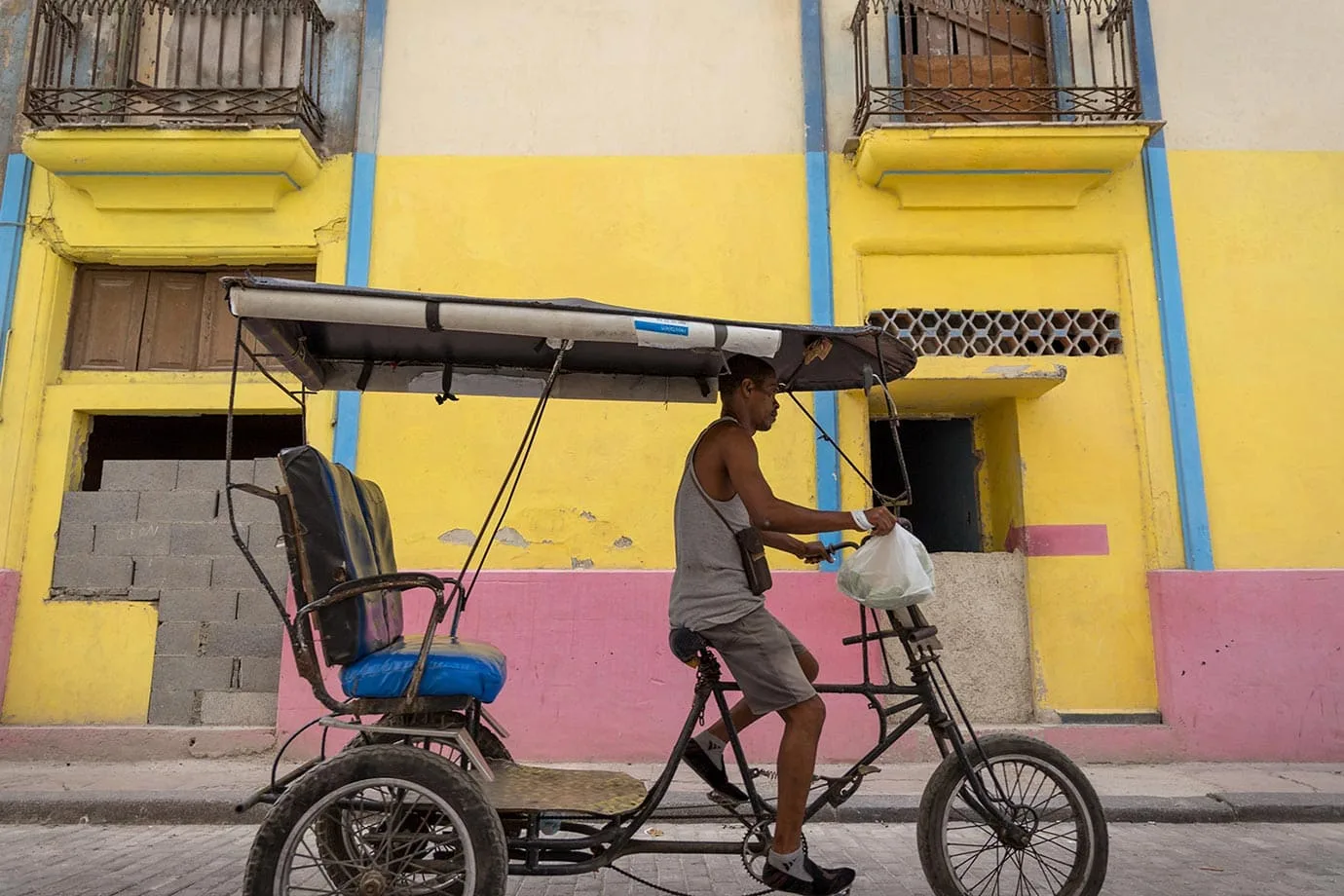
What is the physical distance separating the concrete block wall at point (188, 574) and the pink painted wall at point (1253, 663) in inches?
236

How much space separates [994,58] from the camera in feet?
23.2

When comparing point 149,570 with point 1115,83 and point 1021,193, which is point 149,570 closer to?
point 1021,193

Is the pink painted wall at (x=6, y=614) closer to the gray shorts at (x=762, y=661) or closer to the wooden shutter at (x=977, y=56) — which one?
the gray shorts at (x=762, y=661)

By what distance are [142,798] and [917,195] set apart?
20.1 ft

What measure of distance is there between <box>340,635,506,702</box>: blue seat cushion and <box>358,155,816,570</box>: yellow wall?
10.7 ft

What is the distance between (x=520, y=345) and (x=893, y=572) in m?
1.63

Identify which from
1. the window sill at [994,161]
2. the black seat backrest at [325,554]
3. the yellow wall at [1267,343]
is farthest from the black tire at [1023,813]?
the window sill at [994,161]

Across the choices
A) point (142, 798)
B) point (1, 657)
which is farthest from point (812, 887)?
point (1, 657)

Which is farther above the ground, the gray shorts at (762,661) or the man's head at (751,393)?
the man's head at (751,393)

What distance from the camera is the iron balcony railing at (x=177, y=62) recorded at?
6457mm

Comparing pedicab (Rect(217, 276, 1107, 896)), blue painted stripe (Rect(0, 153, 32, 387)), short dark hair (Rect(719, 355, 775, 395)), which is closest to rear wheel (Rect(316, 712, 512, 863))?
pedicab (Rect(217, 276, 1107, 896))

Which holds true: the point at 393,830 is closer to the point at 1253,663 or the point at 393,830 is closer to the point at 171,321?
the point at 171,321

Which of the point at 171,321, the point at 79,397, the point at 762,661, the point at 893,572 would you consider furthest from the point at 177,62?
the point at 893,572

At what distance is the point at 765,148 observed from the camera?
21.9 feet
